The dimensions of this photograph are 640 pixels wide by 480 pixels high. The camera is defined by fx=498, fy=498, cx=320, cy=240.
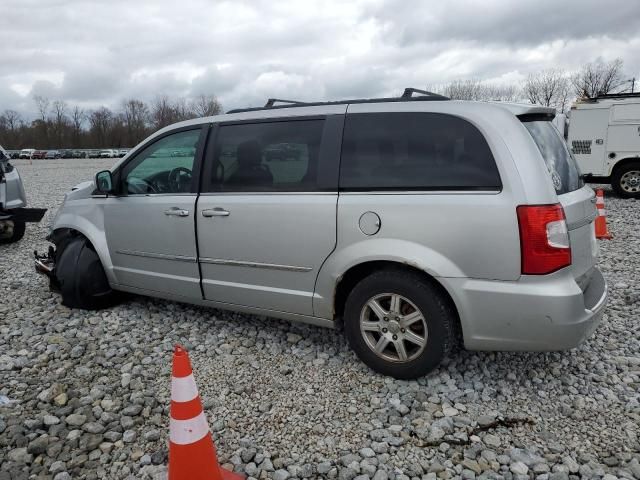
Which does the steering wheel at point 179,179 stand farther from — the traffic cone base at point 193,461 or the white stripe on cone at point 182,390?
the traffic cone base at point 193,461

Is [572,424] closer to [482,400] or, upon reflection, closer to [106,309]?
[482,400]

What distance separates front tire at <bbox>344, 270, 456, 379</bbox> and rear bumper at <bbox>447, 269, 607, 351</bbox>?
14 cm

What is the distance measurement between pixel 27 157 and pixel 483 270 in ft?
235

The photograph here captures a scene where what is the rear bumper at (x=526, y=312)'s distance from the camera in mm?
2773

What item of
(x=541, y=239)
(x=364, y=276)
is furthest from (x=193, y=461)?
(x=541, y=239)

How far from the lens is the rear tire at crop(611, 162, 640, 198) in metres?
11.9

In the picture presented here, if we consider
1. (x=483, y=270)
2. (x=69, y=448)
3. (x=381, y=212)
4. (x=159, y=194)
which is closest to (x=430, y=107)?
(x=381, y=212)

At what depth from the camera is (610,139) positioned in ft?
38.8

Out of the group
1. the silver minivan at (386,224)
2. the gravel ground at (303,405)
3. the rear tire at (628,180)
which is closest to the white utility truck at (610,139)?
the rear tire at (628,180)

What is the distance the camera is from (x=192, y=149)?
4.07m

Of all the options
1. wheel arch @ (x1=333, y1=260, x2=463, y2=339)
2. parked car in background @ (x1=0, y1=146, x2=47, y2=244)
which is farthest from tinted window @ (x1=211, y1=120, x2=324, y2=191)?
parked car in background @ (x1=0, y1=146, x2=47, y2=244)

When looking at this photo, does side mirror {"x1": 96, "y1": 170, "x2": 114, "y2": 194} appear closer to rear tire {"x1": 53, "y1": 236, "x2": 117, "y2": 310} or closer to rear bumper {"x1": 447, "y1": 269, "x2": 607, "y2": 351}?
rear tire {"x1": 53, "y1": 236, "x2": 117, "y2": 310}

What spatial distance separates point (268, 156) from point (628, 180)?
11.4 metres

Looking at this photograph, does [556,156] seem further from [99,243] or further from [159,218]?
[99,243]
